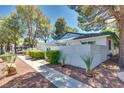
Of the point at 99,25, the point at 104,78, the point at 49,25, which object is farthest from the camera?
the point at 49,25

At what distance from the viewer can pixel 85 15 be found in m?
11.7

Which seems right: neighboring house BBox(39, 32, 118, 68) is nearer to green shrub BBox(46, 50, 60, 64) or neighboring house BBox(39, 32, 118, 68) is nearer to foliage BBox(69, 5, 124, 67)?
green shrub BBox(46, 50, 60, 64)

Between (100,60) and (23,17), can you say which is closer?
(100,60)

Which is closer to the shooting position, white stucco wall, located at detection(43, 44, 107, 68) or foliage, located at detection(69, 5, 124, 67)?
white stucco wall, located at detection(43, 44, 107, 68)

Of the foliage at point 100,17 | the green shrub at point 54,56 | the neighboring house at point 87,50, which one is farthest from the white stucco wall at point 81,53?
the foliage at point 100,17

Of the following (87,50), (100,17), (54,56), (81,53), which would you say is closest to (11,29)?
(54,56)

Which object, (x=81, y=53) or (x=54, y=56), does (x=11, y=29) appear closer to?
(x=54, y=56)

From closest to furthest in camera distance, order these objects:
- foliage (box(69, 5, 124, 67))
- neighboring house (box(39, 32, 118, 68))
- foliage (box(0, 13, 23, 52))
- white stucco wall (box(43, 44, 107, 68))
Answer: white stucco wall (box(43, 44, 107, 68)), neighboring house (box(39, 32, 118, 68)), foliage (box(69, 5, 124, 67)), foliage (box(0, 13, 23, 52))

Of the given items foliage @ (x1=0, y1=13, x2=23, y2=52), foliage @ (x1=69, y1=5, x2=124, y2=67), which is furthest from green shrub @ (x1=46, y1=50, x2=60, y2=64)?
foliage @ (x1=0, y1=13, x2=23, y2=52)
